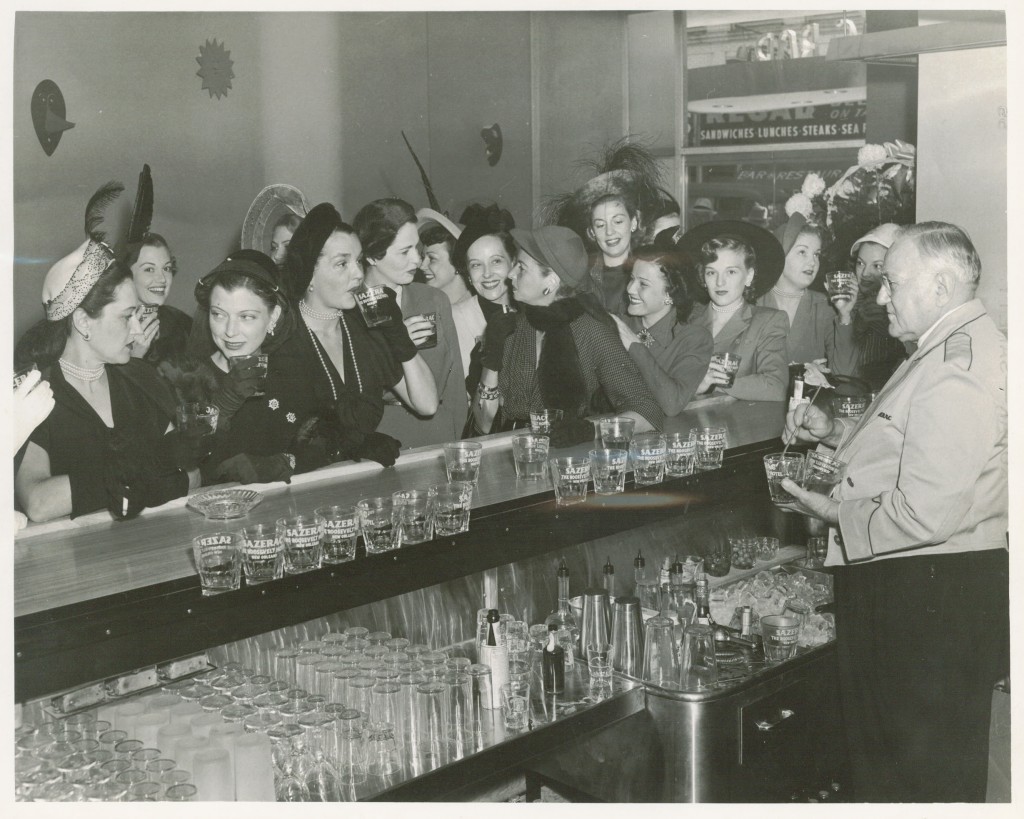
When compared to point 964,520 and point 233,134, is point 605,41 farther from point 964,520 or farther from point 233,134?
point 964,520

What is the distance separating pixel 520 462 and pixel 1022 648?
4.60 feet

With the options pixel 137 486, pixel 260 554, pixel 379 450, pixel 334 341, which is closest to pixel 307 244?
pixel 334 341

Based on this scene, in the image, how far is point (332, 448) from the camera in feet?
11.2

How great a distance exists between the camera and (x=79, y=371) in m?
2.95

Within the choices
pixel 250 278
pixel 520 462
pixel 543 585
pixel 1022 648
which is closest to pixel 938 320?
pixel 1022 648

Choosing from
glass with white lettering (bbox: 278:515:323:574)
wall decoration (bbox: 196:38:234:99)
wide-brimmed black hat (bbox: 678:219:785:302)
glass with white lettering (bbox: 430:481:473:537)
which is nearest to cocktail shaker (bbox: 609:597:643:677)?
glass with white lettering (bbox: 430:481:473:537)

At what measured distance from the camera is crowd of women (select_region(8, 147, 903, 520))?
9.73ft

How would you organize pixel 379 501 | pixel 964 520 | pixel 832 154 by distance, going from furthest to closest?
A: 1. pixel 832 154
2. pixel 964 520
3. pixel 379 501

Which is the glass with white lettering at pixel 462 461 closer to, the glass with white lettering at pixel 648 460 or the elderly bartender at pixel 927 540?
the glass with white lettering at pixel 648 460

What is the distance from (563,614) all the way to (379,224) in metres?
1.72

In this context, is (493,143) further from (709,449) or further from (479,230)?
(709,449)

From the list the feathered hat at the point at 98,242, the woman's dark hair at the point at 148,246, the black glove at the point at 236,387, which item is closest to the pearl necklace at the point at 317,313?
the black glove at the point at 236,387

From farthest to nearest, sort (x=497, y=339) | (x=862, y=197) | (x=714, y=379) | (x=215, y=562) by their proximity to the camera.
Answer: (x=862, y=197) < (x=714, y=379) < (x=497, y=339) < (x=215, y=562)

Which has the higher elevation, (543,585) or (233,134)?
(233,134)
